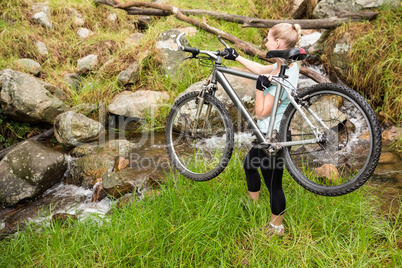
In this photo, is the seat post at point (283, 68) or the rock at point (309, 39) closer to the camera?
the seat post at point (283, 68)

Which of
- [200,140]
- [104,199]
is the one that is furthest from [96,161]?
[200,140]

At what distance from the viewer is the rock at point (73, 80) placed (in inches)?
242

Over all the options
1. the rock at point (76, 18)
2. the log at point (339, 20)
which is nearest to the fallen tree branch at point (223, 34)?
the rock at point (76, 18)

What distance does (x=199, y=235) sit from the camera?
2447mm

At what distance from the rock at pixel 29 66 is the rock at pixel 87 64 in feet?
2.66

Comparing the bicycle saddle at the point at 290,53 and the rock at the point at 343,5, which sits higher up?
the rock at the point at 343,5

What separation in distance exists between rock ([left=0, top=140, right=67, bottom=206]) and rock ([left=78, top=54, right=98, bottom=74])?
8.12ft

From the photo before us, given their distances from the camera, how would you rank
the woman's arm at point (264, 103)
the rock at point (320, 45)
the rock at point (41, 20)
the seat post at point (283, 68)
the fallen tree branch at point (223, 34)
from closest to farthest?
1. the seat post at point (283, 68)
2. the woman's arm at point (264, 103)
3. the fallen tree branch at point (223, 34)
4. the rock at point (320, 45)
5. the rock at point (41, 20)

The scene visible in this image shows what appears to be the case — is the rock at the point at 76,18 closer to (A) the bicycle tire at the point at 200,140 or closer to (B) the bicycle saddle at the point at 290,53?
(A) the bicycle tire at the point at 200,140

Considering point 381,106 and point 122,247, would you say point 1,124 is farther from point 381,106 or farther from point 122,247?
point 381,106

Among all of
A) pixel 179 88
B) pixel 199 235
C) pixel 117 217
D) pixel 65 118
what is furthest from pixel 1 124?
pixel 199 235

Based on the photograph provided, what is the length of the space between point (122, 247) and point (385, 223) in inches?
85.9

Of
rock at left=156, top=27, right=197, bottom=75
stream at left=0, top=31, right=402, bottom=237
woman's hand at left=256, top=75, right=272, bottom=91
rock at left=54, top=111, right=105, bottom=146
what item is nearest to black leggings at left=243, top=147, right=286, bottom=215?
woman's hand at left=256, top=75, right=272, bottom=91

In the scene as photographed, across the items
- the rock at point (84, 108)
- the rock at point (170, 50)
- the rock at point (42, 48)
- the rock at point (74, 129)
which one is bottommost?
the rock at point (74, 129)
